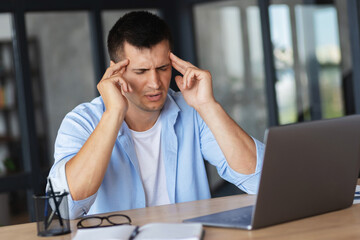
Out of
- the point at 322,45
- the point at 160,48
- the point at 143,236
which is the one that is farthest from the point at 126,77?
the point at 322,45

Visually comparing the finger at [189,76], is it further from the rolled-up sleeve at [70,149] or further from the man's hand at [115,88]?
the rolled-up sleeve at [70,149]

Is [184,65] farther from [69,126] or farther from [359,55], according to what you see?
[359,55]

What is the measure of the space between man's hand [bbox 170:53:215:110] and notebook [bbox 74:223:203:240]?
31.2 inches

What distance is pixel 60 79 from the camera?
7215mm

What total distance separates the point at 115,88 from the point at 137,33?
28 centimetres

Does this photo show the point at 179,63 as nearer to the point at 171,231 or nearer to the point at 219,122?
the point at 219,122

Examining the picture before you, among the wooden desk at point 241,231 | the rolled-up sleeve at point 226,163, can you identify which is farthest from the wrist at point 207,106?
the wooden desk at point 241,231

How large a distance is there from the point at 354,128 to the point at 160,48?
90 cm

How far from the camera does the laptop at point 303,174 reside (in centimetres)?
129

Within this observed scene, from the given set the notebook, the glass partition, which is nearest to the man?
the notebook

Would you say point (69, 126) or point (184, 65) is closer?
point (69, 126)

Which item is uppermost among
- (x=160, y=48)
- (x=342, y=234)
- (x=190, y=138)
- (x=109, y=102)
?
(x=160, y=48)

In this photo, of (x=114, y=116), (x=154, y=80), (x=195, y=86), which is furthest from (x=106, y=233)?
(x=195, y=86)

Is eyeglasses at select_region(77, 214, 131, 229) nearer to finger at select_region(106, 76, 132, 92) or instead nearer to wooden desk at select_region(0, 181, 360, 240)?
wooden desk at select_region(0, 181, 360, 240)
